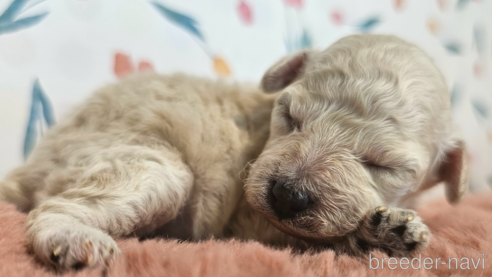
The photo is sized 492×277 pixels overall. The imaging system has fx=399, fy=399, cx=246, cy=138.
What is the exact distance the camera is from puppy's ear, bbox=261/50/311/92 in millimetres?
1600

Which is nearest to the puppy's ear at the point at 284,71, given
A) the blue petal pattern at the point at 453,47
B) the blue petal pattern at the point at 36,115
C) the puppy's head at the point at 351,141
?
the puppy's head at the point at 351,141

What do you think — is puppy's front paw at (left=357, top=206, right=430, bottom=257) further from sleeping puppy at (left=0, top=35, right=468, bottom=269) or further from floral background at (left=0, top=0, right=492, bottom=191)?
floral background at (left=0, top=0, right=492, bottom=191)

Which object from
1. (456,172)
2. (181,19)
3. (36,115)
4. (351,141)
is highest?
(181,19)

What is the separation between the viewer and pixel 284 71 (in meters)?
1.62

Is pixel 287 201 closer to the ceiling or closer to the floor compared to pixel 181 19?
closer to the floor

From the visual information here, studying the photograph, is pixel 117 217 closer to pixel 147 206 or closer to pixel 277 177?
pixel 147 206

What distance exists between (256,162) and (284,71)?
529 millimetres

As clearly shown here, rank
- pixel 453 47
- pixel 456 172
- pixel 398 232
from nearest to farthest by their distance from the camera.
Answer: pixel 398 232
pixel 456 172
pixel 453 47

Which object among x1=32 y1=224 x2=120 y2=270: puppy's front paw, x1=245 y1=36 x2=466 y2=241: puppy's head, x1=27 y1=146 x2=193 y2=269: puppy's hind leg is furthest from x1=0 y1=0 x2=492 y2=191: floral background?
x1=32 y1=224 x2=120 y2=270: puppy's front paw

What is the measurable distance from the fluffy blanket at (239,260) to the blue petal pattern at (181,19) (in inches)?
56.5

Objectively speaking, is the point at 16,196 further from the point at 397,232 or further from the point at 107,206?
the point at 397,232

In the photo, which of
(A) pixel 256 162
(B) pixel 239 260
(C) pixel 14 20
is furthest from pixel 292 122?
(C) pixel 14 20

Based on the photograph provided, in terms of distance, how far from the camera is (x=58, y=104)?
78.5 inches

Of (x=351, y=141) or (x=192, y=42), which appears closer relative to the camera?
(x=351, y=141)
